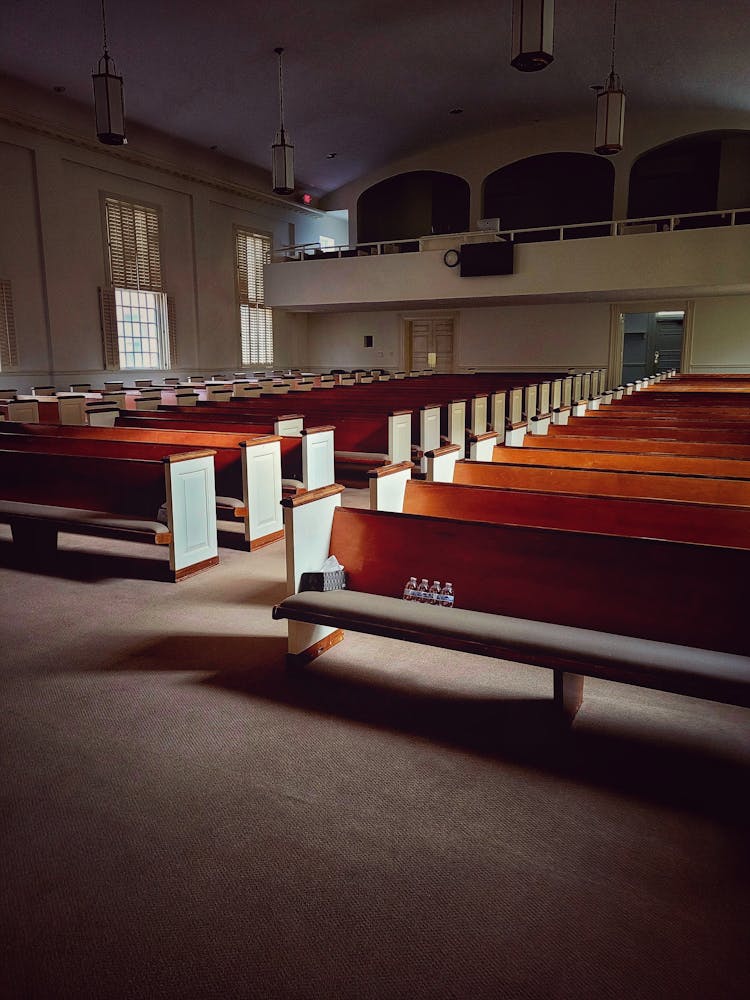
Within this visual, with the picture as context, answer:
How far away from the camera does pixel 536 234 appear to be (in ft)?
47.8

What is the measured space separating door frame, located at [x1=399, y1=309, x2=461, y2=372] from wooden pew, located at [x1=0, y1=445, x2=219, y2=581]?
12087 millimetres

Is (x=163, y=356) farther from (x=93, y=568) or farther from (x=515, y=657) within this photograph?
(x=515, y=657)

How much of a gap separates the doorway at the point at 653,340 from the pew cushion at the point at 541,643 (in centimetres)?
1402

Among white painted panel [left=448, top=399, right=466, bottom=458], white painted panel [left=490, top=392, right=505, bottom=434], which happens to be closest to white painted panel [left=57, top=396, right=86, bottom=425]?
white painted panel [left=448, top=399, right=466, bottom=458]

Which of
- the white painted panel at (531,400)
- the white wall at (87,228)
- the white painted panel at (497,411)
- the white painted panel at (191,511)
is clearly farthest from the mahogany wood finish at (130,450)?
the white wall at (87,228)

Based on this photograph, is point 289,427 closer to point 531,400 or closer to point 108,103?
point 108,103

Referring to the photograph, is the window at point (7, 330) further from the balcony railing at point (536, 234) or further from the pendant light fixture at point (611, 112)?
the pendant light fixture at point (611, 112)

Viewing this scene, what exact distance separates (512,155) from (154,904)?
1520 cm

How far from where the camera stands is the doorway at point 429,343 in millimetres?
15188

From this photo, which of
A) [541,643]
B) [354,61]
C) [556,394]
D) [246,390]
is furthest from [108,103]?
[354,61]

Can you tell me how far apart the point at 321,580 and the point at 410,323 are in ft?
45.0

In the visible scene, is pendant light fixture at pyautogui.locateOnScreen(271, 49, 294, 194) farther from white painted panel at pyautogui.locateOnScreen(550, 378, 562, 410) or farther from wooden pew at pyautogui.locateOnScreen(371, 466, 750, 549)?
wooden pew at pyautogui.locateOnScreen(371, 466, 750, 549)

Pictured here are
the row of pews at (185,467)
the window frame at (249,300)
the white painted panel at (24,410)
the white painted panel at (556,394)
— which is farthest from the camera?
the window frame at (249,300)

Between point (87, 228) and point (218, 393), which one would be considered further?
point (87, 228)
